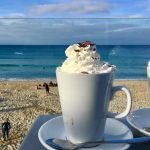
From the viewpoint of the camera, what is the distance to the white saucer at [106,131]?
484 mm

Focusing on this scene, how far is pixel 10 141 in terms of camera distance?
134 inches

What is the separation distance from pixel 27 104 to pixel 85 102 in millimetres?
4908

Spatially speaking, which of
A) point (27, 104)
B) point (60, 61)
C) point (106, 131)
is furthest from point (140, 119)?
point (60, 61)

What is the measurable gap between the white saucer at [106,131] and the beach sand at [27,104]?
9.10 ft

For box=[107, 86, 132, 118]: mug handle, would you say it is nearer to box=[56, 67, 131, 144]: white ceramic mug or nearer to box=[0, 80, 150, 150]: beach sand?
box=[56, 67, 131, 144]: white ceramic mug

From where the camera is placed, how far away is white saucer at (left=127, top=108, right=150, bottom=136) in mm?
561

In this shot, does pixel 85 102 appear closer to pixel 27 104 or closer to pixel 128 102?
pixel 128 102

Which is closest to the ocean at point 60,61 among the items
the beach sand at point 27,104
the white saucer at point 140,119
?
the beach sand at point 27,104

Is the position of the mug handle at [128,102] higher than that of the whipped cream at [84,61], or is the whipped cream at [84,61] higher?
the whipped cream at [84,61]

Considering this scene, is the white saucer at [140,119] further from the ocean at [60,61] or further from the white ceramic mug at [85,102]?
the ocean at [60,61]

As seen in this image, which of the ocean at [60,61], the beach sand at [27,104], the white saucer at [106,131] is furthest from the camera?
the ocean at [60,61]

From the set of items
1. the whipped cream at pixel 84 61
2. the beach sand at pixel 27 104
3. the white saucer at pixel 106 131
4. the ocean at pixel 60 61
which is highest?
the whipped cream at pixel 84 61

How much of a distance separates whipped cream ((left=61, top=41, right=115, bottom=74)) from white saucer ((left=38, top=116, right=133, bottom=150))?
9 centimetres

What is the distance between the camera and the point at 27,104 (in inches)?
210
